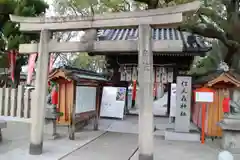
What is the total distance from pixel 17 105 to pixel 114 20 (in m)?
3.25

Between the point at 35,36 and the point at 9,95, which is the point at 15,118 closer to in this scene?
the point at 9,95

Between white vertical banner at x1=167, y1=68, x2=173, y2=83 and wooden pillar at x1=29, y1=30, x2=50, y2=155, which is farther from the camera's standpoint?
white vertical banner at x1=167, y1=68, x2=173, y2=83

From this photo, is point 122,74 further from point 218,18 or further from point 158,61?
point 218,18

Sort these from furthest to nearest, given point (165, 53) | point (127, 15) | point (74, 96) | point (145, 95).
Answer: point (165, 53)
point (74, 96)
point (127, 15)
point (145, 95)

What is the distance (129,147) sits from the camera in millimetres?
7617

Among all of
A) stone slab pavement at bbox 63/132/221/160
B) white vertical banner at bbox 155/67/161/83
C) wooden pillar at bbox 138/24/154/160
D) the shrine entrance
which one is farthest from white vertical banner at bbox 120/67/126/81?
wooden pillar at bbox 138/24/154/160

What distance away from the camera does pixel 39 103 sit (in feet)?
20.8

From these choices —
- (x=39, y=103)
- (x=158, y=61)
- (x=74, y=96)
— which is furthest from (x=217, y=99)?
(x=39, y=103)

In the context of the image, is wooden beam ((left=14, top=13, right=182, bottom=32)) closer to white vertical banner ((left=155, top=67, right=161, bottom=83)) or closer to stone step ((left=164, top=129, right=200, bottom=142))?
stone step ((left=164, top=129, right=200, bottom=142))

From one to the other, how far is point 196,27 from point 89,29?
4532mm

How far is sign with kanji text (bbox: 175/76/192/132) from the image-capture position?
9109 millimetres

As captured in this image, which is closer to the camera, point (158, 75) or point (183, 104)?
point (183, 104)

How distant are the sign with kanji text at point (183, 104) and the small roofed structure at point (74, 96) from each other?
3.31 meters

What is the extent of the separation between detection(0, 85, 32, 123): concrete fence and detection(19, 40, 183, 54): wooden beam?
108cm
